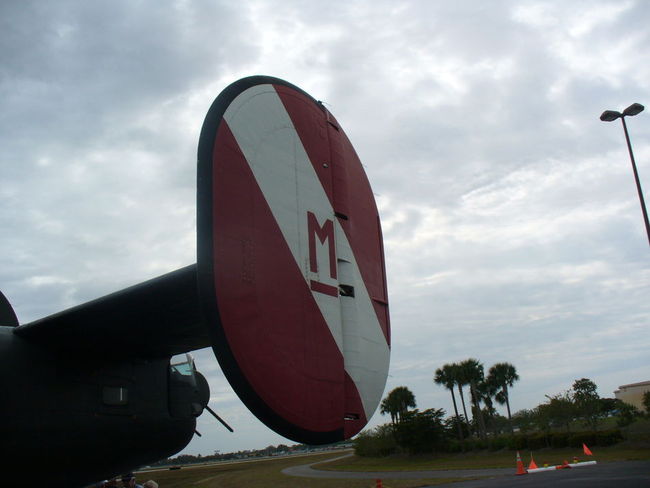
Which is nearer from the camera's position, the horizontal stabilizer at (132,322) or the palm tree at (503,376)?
the horizontal stabilizer at (132,322)

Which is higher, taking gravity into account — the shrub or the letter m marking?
the letter m marking

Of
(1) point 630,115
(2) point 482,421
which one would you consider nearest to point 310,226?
(1) point 630,115

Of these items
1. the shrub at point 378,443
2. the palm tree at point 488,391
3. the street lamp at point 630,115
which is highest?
the street lamp at point 630,115

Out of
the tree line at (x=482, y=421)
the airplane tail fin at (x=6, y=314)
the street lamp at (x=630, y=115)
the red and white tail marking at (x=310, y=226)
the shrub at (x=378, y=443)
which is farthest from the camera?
the shrub at (x=378, y=443)

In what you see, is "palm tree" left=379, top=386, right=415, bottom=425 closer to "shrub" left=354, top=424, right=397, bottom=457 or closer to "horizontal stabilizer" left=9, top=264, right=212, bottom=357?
"shrub" left=354, top=424, right=397, bottom=457

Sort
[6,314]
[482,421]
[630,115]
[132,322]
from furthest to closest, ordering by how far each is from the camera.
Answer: [482,421], [630,115], [6,314], [132,322]

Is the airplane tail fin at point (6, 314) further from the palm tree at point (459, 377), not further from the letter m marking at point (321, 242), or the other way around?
the palm tree at point (459, 377)

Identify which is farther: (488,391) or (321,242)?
(488,391)

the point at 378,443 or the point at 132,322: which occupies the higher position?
the point at 132,322

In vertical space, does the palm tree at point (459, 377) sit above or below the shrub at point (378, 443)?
above

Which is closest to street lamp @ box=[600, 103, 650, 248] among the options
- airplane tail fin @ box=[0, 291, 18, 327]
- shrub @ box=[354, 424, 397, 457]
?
airplane tail fin @ box=[0, 291, 18, 327]

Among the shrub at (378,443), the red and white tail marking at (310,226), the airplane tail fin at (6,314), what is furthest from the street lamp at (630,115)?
the shrub at (378,443)

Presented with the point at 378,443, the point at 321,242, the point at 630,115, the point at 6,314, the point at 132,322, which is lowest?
the point at 378,443

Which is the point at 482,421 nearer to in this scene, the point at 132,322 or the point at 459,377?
the point at 459,377
